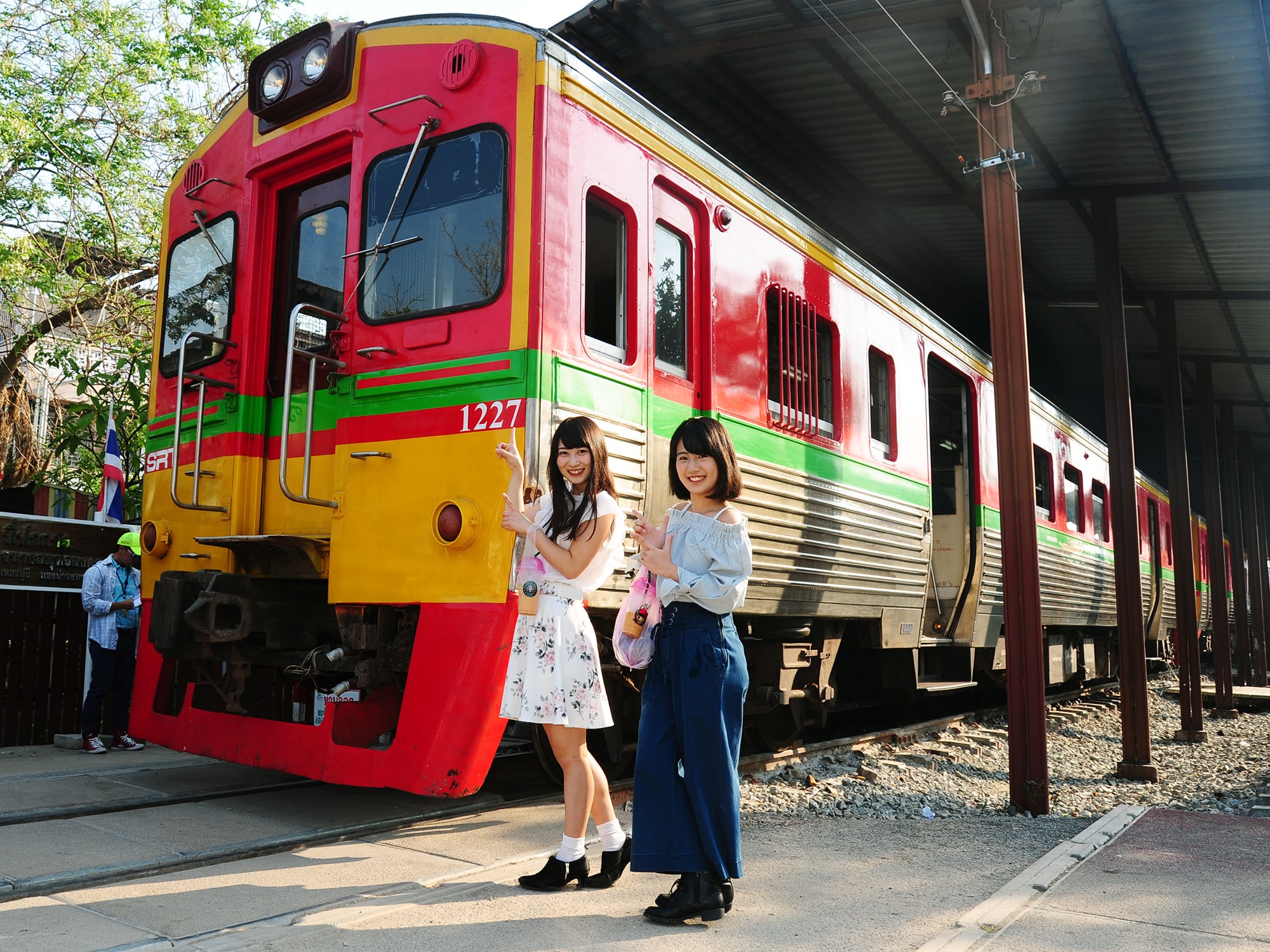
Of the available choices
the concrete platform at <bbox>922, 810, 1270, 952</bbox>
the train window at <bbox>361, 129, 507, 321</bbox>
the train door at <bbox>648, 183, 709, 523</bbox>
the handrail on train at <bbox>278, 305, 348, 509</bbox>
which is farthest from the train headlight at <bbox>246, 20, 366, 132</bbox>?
the concrete platform at <bbox>922, 810, 1270, 952</bbox>

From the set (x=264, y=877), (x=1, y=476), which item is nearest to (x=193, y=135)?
(x=1, y=476)

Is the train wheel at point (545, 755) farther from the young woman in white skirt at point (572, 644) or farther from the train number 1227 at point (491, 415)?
the train number 1227 at point (491, 415)

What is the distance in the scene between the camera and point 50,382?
12.9 m

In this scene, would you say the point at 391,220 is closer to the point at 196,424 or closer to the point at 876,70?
the point at 196,424

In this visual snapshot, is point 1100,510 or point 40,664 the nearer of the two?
point 40,664

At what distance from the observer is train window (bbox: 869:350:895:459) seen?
25.4ft

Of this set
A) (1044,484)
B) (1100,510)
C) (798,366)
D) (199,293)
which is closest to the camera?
(199,293)

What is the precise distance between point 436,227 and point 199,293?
2017 mm

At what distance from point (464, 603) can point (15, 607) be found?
16.3 feet

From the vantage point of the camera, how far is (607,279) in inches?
203

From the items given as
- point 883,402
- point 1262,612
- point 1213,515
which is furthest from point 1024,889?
point 1262,612

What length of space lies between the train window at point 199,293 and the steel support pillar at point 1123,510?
6.70 meters

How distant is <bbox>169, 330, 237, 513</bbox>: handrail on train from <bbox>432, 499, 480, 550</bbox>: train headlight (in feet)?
4.90

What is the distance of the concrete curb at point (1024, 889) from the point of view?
3.28 meters
